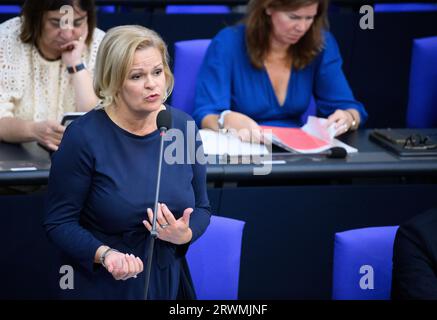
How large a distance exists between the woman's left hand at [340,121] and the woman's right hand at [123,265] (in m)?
1.32

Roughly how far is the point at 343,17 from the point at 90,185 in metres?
2.60

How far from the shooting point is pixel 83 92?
3039 mm

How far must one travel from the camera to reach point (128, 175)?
2.11 metres

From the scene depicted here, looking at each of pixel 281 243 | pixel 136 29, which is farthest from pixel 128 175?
pixel 281 243

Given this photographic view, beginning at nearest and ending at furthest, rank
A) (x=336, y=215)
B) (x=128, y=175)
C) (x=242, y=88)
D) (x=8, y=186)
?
(x=128, y=175)
(x=8, y=186)
(x=336, y=215)
(x=242, y=88)

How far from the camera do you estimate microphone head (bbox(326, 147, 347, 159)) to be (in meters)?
2.83

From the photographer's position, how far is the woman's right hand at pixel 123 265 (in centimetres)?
195

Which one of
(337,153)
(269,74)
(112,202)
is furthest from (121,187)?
(269,74)

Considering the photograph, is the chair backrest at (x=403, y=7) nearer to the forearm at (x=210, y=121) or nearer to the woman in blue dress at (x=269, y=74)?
the woman in blue dress at (x=269, y=74)

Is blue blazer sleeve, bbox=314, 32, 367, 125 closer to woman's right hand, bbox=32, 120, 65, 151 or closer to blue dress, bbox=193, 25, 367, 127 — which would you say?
blue dress, bbox=193, 25, 367, 127

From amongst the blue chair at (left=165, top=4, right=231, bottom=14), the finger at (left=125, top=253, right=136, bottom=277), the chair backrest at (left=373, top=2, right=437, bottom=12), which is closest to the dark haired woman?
the finger at (left=125, top=253, right=136, bottom=277)

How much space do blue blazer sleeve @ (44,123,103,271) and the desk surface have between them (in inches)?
21.2

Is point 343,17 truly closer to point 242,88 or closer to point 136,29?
point 242,88

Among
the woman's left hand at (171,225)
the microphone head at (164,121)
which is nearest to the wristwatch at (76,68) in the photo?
the woman's left hand at (171,225)
